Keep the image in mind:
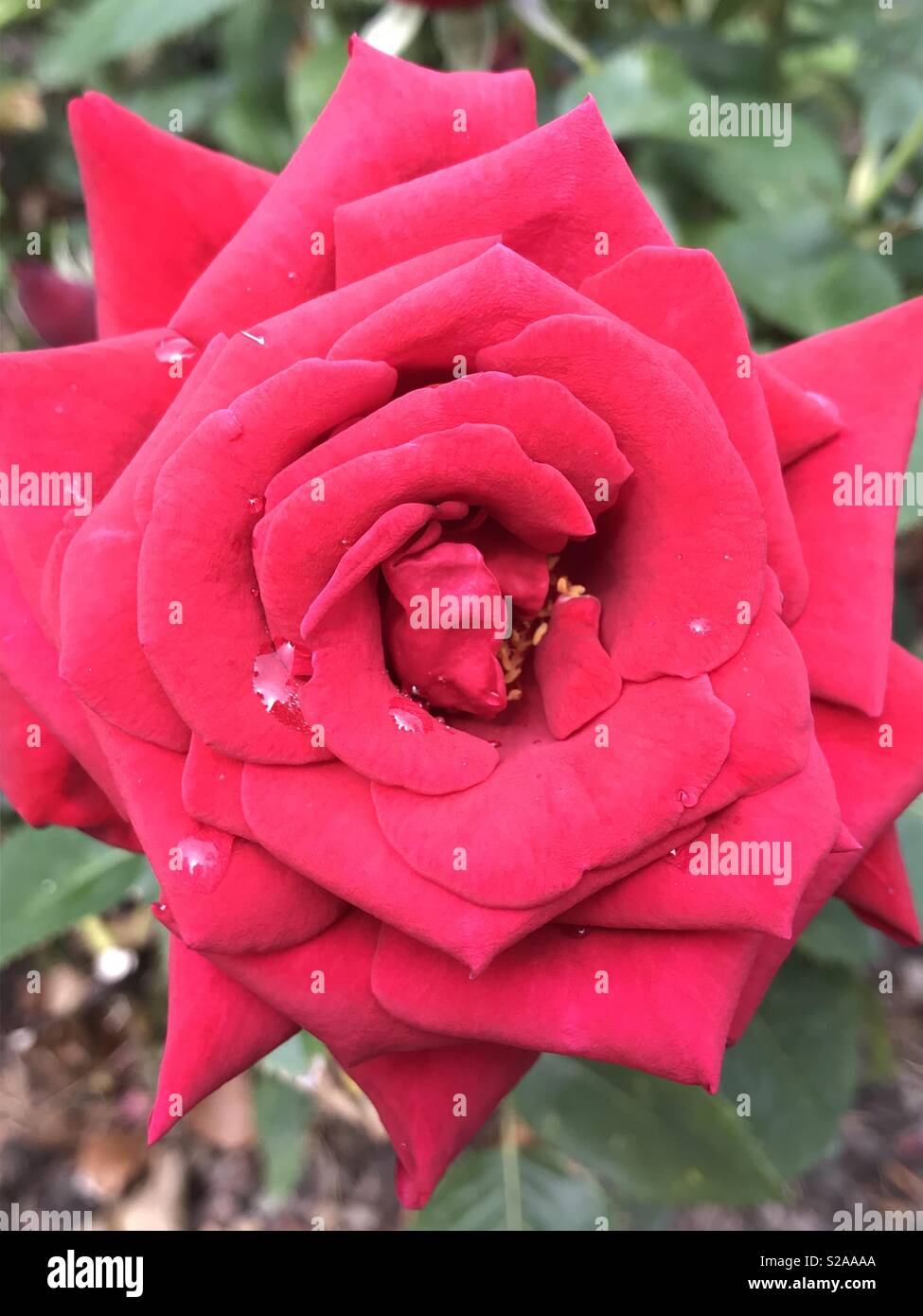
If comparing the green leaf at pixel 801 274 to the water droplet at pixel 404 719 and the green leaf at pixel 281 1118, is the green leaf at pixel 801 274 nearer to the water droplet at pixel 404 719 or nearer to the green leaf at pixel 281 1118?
the water droplet at pixel 404 719

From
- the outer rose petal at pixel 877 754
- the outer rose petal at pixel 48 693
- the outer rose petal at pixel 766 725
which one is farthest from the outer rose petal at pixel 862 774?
the outer rose petal at pixel 48 693

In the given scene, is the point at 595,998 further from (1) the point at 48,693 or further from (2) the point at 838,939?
(2) the point at 838,939

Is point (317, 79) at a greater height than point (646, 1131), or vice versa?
point (317, 79)

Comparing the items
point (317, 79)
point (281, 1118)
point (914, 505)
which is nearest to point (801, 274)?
point (914, 505)

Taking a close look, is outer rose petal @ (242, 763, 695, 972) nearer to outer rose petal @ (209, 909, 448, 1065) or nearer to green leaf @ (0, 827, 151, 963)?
outer rose petal @ (209, 909, 448, 1065)
